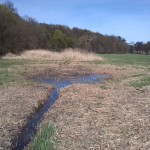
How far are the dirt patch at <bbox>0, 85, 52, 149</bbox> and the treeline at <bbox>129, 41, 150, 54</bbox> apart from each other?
110m

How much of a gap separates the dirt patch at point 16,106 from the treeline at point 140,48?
110m

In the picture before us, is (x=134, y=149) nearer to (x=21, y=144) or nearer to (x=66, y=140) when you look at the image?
(x=66, y=140)

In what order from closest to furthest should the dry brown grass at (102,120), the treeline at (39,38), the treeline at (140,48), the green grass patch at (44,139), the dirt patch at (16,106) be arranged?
the green grass patch at (44,139) < the dry brown grass at (102,120) < the dirt patch at (16,106) < the treeline at (39,38) < the treeline at (140,48)

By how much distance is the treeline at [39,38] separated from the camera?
1343 inches

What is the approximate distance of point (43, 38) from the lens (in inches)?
2813

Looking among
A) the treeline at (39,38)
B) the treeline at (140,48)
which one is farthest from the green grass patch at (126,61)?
the treeline at (140,48)

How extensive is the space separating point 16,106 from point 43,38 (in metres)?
62.4

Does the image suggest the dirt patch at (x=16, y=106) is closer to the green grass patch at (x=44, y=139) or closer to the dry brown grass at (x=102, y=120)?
the green grass patch at (x=44, y=139)

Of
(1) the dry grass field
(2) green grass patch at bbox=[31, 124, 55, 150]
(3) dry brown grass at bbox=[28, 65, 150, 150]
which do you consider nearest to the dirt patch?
(1) the dry grass field

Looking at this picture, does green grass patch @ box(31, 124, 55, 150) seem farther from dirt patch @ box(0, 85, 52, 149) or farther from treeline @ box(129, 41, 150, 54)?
treeline @ box(129, 41, 150, 54)

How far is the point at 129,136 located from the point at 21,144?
7.58 feet

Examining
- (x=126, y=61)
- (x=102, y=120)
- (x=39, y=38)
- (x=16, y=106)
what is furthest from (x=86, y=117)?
(x=39, y=38)

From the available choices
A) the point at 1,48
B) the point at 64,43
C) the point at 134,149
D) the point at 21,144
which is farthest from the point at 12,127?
the point at 64,43

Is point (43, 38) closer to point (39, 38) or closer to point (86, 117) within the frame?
point (39, 38)
